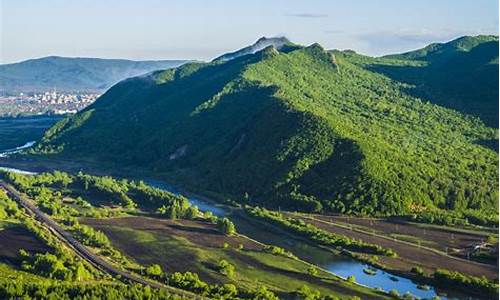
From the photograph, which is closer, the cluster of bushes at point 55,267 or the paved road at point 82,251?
the paved road at point 82,251

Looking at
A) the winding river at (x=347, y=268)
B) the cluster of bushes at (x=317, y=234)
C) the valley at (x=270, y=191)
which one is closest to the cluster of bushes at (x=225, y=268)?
the valley at (x=270, y=191)

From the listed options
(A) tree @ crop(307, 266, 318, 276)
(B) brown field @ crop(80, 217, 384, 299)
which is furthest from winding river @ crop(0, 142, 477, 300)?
(B) brown field @ crop(80, 217, 384, 299)

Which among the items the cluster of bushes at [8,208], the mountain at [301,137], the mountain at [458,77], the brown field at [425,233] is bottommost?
the cluster of bushes at [8,208]

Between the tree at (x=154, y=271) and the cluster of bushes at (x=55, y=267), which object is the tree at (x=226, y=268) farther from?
the cluster of bushes at (x=55, y=267)

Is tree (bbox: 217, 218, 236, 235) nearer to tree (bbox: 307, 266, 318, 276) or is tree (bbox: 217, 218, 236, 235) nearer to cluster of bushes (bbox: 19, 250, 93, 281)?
tree (bbox: 307, 266, 318, 276)

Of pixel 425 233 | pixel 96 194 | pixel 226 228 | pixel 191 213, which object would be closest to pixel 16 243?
pixel 226 228

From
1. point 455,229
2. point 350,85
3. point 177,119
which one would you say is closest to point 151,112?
point 177,119
